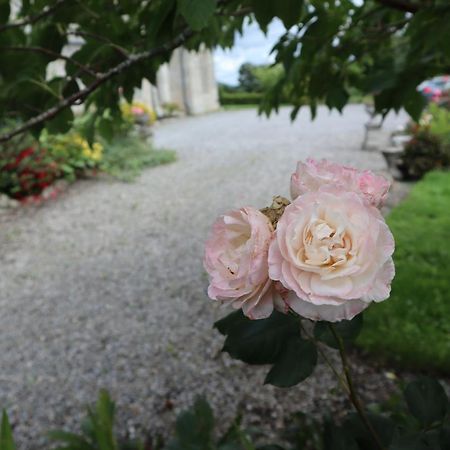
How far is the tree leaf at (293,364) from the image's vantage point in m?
0.76

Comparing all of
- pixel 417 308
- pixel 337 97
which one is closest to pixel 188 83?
pixel 417 308

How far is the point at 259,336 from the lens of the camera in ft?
2.65

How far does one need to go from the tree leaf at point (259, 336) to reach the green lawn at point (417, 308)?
215 cm

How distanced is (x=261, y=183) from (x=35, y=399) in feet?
17.9

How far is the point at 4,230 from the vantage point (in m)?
5.72

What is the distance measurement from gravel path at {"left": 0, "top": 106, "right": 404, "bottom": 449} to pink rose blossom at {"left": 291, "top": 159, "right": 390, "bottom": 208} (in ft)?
6.77

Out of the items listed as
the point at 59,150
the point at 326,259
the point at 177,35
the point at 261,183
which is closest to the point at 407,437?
the point at 326,259

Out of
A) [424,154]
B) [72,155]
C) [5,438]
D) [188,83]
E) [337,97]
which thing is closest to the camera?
[5,438]

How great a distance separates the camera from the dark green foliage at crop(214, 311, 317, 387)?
0.77 m

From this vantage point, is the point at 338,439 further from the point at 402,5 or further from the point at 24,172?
the point at 24,172

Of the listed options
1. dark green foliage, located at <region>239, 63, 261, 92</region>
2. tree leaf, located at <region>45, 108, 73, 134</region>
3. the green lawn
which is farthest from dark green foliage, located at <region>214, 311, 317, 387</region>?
dark green foliage, located at <region>239, 63, 261, 92</region>

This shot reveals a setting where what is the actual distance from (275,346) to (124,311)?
313 centimetres

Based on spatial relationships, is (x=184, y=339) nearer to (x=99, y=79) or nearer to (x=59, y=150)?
(x=99, y=79)

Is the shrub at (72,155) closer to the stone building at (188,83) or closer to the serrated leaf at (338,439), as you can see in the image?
the serrated leaf at (338,439)
